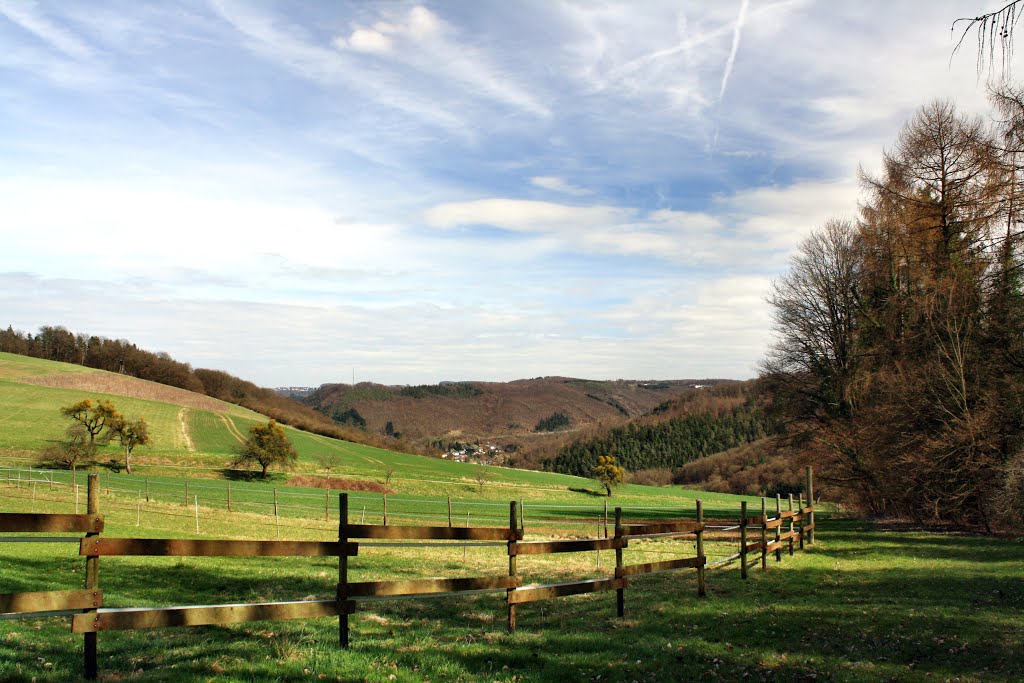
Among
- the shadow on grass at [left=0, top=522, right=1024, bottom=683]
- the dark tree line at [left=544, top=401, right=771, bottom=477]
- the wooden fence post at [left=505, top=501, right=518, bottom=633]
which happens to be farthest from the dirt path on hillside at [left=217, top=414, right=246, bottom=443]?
the wooden fence post at [left=505, top=501, right=518, bottom=633]

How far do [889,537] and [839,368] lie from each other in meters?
9.43

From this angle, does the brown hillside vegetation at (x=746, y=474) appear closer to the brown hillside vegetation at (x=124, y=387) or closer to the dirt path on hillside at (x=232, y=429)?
the dirt path on hillside at (x=232, y=429)

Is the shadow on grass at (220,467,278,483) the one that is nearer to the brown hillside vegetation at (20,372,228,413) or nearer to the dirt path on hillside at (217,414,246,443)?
the dirt path on hillside at (217,414,246,443)

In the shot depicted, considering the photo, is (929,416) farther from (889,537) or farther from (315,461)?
(315,461)

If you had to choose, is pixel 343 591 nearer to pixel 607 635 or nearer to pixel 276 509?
pixel 607 635

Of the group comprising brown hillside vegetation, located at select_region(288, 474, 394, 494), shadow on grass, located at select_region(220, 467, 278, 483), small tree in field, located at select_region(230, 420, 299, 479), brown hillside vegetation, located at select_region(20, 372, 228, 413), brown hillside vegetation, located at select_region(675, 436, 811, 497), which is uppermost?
brown hillside vegetation, located at select_region(20, 372, 228, 413)

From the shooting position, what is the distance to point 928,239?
71.9 ft

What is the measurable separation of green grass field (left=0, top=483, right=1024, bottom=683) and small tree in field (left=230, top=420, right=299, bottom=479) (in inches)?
1468

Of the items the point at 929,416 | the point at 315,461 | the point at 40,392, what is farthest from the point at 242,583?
the point at 40,392

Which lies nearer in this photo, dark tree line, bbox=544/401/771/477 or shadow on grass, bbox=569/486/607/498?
shadow on grass, bbox=569/486/607/498

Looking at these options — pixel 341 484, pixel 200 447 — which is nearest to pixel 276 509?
pixel 341 484

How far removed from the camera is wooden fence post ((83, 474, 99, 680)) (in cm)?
578

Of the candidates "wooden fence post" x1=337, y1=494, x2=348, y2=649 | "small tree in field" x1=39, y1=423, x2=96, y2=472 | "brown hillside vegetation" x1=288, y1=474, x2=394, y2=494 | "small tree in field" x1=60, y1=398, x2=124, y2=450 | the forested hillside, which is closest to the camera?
"wooden fence post" x1=337, y1=494, x2=348, y2=649

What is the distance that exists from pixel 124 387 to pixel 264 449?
42775 mm
